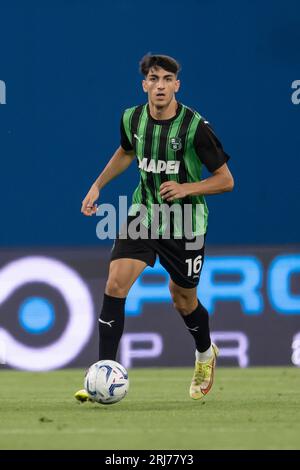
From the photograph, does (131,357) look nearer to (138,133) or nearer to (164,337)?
(164,337)

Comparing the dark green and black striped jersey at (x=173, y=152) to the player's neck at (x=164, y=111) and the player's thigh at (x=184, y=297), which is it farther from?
the player's thigh at (x=184, y=297)

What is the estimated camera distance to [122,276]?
291 inches

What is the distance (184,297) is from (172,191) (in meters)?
0.92

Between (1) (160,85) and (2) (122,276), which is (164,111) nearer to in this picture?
(1) (160,85)

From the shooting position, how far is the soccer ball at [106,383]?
7.12m

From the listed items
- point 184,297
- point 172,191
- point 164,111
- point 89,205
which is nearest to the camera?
point 172,191

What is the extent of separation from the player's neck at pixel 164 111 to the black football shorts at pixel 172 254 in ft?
2.25

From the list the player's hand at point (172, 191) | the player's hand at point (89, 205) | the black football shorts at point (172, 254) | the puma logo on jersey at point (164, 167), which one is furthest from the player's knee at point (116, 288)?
the puma logo on jersey at point (164, 167)

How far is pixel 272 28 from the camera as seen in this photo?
12.4 m

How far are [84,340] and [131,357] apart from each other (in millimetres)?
408

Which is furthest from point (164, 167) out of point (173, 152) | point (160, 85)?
point (160, 85)

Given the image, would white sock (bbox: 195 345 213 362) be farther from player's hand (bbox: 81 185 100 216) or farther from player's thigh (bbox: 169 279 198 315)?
player's hand (bbox: 81 185 100 216)

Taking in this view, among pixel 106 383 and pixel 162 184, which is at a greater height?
pixel 162 184
